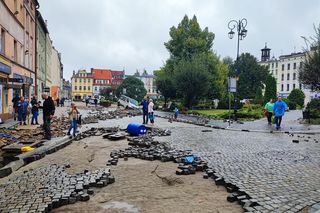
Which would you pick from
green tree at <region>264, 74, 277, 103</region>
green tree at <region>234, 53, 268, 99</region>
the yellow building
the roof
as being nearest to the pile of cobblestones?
green tree at <region>264, 74, 277, 103</region>

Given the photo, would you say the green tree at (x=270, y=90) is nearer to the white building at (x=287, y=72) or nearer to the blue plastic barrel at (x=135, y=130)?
the blue plastic barrel at (x=135, y=130)

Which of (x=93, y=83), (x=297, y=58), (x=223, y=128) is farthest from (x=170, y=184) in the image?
(x=93, y=83)

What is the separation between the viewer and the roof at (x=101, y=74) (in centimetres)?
14352

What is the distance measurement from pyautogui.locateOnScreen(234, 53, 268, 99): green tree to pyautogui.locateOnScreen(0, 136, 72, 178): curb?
72.8 meters

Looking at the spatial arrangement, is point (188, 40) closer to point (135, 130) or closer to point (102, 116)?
point (102, 116)

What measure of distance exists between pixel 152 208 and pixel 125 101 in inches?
2001

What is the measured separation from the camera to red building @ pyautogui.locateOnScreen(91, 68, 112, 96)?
141625mm

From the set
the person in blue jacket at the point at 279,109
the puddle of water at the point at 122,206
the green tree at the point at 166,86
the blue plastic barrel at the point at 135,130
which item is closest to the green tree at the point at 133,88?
the green tree at the point at 166,86

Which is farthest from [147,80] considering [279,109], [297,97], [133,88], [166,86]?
[279,109]

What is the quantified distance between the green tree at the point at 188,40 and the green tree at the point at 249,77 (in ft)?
93.0

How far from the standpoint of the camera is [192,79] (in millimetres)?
39781

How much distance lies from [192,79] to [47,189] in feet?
111

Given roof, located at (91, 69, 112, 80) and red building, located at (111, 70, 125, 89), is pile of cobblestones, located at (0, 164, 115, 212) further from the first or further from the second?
red building, located at (111, 70, 125, 89)

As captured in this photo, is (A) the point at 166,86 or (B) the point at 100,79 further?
(B) the point at 100,79
